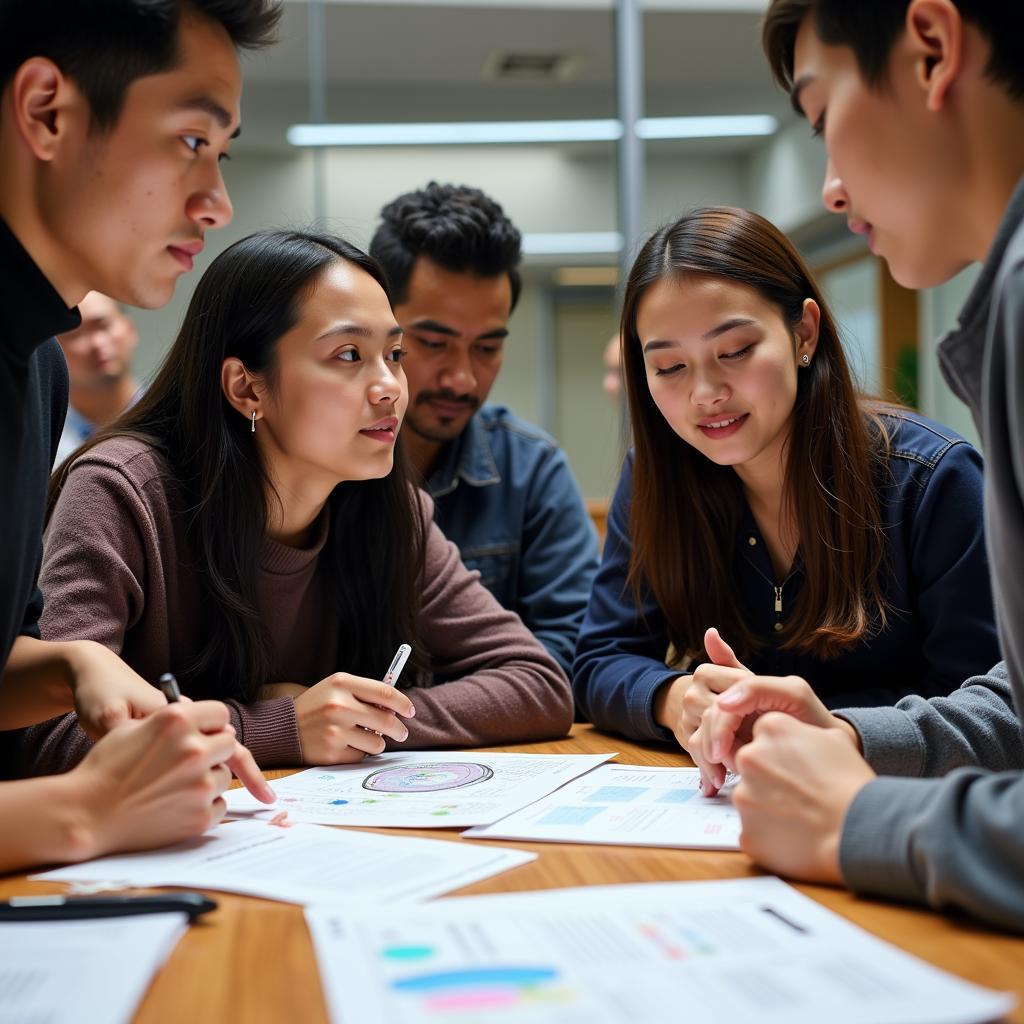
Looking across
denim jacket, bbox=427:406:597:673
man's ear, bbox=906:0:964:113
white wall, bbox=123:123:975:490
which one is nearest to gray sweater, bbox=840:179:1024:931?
man's ear, bbox=906:0:964:113

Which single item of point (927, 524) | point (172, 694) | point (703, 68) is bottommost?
point (172, 694)

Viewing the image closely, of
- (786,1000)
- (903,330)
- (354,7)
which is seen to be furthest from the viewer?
(903,330)

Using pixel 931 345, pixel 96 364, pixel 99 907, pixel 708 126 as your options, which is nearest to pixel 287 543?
pixel 99 907

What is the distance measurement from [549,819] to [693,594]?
642 mm

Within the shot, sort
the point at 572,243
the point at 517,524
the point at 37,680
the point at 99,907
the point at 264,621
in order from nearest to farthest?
the point at 99,907, the point at 37,680, the point at 264,621, the point at 517,524, the point at 572,243

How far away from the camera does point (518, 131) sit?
184 inches

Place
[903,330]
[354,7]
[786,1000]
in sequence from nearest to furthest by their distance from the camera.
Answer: [786,1000], [354,7], [903,330]

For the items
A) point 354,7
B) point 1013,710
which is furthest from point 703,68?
point 1013,710

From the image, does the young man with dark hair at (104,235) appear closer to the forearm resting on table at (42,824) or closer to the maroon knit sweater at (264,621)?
the forearm resting on table at (42,824)

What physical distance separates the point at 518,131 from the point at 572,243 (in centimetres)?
50

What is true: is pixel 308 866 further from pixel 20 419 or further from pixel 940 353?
pixel 940 353

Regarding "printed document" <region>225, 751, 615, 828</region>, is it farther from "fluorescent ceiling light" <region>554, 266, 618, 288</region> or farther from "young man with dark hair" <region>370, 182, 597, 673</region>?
"fluorescent ceiling light" <region>554, 266, 618, 288</region>

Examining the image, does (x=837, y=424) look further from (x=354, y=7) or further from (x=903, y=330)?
(x=903, y=330)

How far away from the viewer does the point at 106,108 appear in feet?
3.54
